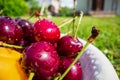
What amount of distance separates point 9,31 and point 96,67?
0.33 meters

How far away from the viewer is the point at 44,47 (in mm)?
1185

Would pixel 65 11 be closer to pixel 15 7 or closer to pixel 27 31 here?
pixel 15 7

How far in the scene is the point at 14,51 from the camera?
1276 millimetres

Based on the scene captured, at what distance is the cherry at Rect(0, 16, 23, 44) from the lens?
133cm

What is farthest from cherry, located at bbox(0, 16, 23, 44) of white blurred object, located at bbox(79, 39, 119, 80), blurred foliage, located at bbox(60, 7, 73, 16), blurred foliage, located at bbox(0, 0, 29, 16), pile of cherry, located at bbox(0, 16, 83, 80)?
blurred foliage, located at bbox(60, 7, 73, 16)

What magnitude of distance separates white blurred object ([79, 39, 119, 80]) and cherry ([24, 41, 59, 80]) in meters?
0.16

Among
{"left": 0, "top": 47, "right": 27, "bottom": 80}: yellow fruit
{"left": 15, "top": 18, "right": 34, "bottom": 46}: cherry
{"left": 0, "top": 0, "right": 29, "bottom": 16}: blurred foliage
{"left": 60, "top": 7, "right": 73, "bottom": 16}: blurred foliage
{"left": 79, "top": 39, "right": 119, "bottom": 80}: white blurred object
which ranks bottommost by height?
{"left": 60, "top": 7, "right": 73, "bottom": 16}: blurred foliage

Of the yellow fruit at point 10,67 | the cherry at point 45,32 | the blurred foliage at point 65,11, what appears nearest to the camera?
the yellow fruit at point 10,67

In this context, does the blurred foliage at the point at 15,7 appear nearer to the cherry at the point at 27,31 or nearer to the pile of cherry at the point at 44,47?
the cherry at the point at 27,31

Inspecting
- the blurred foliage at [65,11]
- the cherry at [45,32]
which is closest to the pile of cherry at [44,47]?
the cherry at [45,32]

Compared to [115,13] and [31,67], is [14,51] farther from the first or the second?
[115,13]

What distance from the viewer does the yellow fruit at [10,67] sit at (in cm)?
114

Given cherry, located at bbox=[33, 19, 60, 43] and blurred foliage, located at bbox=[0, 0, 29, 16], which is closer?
cherry, located at bbox=[33, 19, 60, 43]

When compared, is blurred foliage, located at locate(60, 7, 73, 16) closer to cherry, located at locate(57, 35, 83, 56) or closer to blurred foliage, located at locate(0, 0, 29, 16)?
blurred foliage, located at locate(0, 0, 29, 16)
